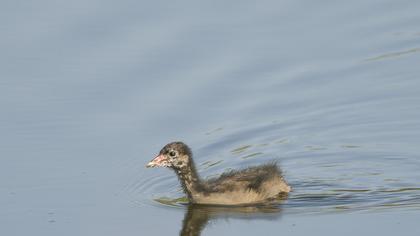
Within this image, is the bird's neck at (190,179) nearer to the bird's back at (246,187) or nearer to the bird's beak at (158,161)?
the bird's back at (246,187)

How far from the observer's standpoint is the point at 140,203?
1691cm

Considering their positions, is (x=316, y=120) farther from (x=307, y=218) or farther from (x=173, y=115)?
(x=307, y=218)

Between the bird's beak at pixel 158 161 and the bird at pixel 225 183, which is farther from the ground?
the bird's beak at pixel 158 161

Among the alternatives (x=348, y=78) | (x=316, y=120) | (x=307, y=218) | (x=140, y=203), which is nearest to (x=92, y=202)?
(x=140, y=203)

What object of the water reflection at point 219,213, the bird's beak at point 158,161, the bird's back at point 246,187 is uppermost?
the bird's beak at point 158,161

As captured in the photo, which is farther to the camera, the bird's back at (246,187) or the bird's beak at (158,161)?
the bird's beak at (158,161)

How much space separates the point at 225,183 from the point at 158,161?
0.97 meters

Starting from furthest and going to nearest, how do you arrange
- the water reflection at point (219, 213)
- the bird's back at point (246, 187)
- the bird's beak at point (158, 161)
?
the bird's beak at point (158, 161) < the bird's back at point (246, 187) < the water reflection at point (219, 213)

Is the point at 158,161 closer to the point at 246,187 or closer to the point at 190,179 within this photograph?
the point at 190,179

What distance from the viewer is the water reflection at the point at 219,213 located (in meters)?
16.1

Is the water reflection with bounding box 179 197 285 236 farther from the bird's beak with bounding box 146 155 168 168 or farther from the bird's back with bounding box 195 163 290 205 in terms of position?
the bird's beak with bounding box 146 155 168 168

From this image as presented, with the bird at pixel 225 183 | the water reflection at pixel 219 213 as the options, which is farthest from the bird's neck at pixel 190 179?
the water reflection at pixel 219 213

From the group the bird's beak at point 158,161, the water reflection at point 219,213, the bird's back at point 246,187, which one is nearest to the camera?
the water reflection at point 219,213

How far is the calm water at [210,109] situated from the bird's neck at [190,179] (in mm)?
209
